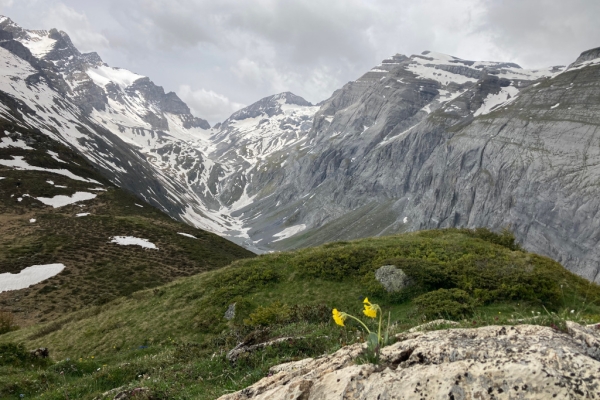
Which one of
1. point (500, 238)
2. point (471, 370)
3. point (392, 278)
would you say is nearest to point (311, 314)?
point (392, 278)

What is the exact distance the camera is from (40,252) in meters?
46.2

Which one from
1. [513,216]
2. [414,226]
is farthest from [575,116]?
[414,226]

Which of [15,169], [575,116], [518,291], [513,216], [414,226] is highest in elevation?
[575,116]

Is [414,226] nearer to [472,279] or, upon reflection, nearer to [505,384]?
[472,279]

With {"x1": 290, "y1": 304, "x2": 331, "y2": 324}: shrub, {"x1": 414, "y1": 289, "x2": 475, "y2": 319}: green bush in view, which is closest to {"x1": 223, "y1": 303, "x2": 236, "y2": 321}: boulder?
{"x1": 290, "y1": 304, "x2": 331, "y2": 324}: shrub

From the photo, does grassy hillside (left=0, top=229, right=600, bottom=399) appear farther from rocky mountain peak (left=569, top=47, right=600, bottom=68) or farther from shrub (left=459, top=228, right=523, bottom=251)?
rocky mountain peak (left=569, top=47, right=600, bottom=68)

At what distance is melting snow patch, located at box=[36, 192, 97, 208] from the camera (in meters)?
65.8

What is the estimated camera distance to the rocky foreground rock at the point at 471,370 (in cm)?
361

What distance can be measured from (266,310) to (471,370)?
14206 mm

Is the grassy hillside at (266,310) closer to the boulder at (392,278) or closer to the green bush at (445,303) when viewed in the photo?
the green bush at (445,303)

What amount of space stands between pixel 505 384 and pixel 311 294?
17622 millimetres

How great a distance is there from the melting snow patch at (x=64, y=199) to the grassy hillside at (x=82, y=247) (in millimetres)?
1197

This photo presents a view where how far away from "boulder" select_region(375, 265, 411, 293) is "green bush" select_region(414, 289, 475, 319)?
1.92 meters

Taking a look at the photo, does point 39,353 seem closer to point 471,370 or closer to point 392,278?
point 392,278
